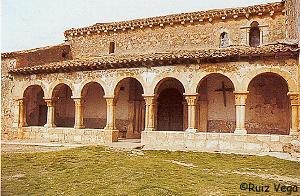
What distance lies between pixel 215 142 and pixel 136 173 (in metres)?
6.55

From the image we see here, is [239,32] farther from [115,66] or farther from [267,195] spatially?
[267,195]

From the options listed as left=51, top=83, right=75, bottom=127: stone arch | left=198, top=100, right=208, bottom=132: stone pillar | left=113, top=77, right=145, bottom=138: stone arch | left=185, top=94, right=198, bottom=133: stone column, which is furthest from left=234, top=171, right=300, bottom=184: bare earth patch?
left=51, top=83, right=75, bottom=127: stone arch

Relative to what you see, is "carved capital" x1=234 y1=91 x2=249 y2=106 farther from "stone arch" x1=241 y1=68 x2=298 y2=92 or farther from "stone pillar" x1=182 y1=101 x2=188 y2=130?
"stone pillar" x1=182 y1=101 x2=188 y2=130

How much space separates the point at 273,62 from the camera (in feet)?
45.9

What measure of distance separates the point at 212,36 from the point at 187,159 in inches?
336

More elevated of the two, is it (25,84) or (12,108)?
(25,84)

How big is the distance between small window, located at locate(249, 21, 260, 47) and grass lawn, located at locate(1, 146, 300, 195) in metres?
7.53

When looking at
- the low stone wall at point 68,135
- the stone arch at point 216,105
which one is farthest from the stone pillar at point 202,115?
the low stone wall at point 68,135

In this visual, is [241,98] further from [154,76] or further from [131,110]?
[131,110]

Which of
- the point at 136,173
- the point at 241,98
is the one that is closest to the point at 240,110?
the point at 241,98

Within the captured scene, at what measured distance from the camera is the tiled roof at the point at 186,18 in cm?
1715

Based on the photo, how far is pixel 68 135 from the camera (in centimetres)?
1783

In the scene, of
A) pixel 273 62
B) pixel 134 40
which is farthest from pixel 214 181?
pixel 134 40

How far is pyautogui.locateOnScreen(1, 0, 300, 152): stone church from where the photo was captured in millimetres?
14438
